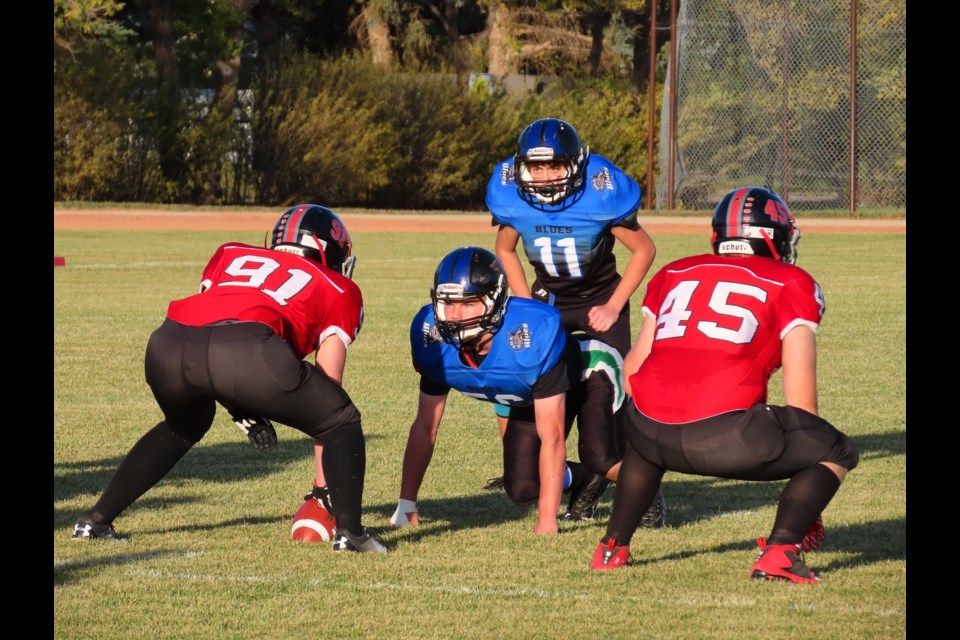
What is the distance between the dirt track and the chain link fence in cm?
135

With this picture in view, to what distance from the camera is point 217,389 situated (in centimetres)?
575

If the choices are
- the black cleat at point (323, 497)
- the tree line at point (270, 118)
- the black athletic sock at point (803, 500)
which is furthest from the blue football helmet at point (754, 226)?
the tree line at point (270, 118)

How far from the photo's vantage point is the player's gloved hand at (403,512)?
6598mm

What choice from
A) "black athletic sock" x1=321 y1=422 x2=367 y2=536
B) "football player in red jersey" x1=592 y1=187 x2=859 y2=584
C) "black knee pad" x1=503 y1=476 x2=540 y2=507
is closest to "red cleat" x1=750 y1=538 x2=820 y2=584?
"football player in red jersey" x1=592 y1=187 x2=859 y2=584

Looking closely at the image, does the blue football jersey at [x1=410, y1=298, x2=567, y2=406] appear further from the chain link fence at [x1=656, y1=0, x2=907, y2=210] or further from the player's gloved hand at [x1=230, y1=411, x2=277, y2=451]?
the chain link fence at [x1=656, y1=0, x2=907, y2=210]

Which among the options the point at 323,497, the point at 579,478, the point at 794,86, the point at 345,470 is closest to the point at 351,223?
the point at 794,86

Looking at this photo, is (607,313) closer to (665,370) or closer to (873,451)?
(665,370)

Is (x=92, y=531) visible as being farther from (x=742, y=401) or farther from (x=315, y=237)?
(x=742, y=401)

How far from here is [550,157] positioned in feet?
23.2

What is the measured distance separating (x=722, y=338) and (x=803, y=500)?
65 cm

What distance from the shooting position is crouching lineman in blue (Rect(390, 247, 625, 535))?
242 inches
